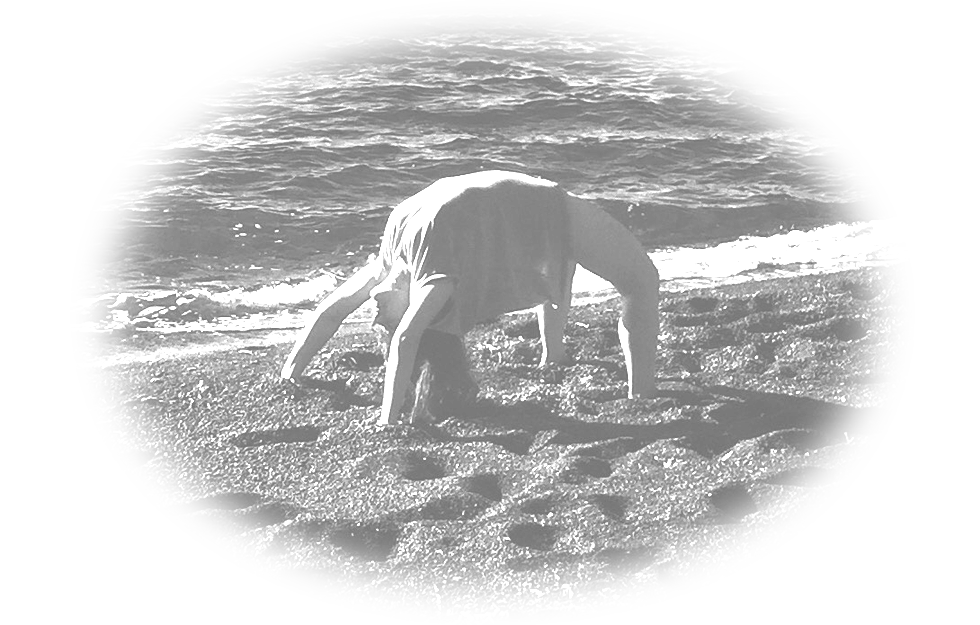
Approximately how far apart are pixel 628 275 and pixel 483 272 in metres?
0.58

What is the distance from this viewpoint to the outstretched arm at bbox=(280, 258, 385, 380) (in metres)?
6.76

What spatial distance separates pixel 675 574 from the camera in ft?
19.9

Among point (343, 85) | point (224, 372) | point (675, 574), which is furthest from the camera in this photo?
point (343, 85)

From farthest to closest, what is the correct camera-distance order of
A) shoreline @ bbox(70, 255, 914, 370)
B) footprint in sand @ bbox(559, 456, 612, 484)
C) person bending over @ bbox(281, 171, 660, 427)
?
shoreline @ bbox(70, 255, 914, 370)
person bending over @ bbox(281, 171, 660, 427)
footprint in sand @ bbox(559, 456, 612, 484)

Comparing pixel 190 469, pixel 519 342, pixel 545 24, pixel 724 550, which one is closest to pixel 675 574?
pixel 724 550

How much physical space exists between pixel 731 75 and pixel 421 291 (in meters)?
1.69

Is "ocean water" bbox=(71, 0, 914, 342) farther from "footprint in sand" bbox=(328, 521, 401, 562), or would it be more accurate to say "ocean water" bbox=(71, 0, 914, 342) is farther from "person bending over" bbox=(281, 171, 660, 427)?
"footprint in sand" bbox=(328, 521, 401, 562)

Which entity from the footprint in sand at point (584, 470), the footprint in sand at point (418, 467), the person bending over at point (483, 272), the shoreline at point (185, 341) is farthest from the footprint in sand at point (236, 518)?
the footprint in sand at point (584, 470)

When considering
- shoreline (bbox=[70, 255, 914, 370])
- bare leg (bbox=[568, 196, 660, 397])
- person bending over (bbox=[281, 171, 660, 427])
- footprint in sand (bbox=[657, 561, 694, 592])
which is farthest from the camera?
shoreline (bbox=[70, 255, 914, 370])

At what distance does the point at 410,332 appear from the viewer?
6.40 metres

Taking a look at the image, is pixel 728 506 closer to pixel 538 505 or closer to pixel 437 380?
pixel 538 505

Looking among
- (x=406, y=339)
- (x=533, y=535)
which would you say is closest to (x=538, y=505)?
(x=533, y=535)

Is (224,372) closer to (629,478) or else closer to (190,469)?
(190,469)

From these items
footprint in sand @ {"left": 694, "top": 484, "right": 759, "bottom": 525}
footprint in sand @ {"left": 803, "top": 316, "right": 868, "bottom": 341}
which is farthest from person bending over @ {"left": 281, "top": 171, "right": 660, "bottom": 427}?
footprint in sand @ {"left": 803, "top": 316, "right": 868, "bottom": 341}
